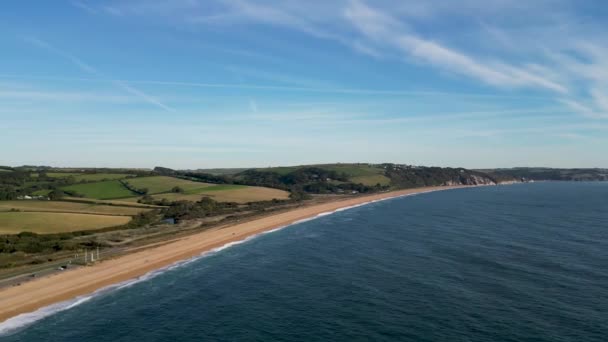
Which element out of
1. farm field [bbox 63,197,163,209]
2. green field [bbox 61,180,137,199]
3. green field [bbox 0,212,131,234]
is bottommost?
green field [bbox 0,212,131,234]

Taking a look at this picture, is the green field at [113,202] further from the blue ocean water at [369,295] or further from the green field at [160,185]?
the blue ocean water at [369,295]

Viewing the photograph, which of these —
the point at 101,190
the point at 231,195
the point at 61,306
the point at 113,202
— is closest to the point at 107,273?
the point at 61,306

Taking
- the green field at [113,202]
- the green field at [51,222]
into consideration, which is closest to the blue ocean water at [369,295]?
the green field at [51,222]

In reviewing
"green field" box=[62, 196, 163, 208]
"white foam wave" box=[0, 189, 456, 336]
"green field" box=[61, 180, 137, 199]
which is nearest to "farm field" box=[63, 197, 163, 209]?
"green field" box=[62, 196, 163, 208]

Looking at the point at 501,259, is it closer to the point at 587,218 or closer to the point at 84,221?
the point at 587,218

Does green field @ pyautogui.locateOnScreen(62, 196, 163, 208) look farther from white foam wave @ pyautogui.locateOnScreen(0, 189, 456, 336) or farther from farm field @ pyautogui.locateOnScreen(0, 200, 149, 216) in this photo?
white foam wave @ pyautogui.locateOnScreen(0, 189, 456, 336)

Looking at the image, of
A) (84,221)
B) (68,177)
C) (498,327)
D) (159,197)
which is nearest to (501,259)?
(498,327)
